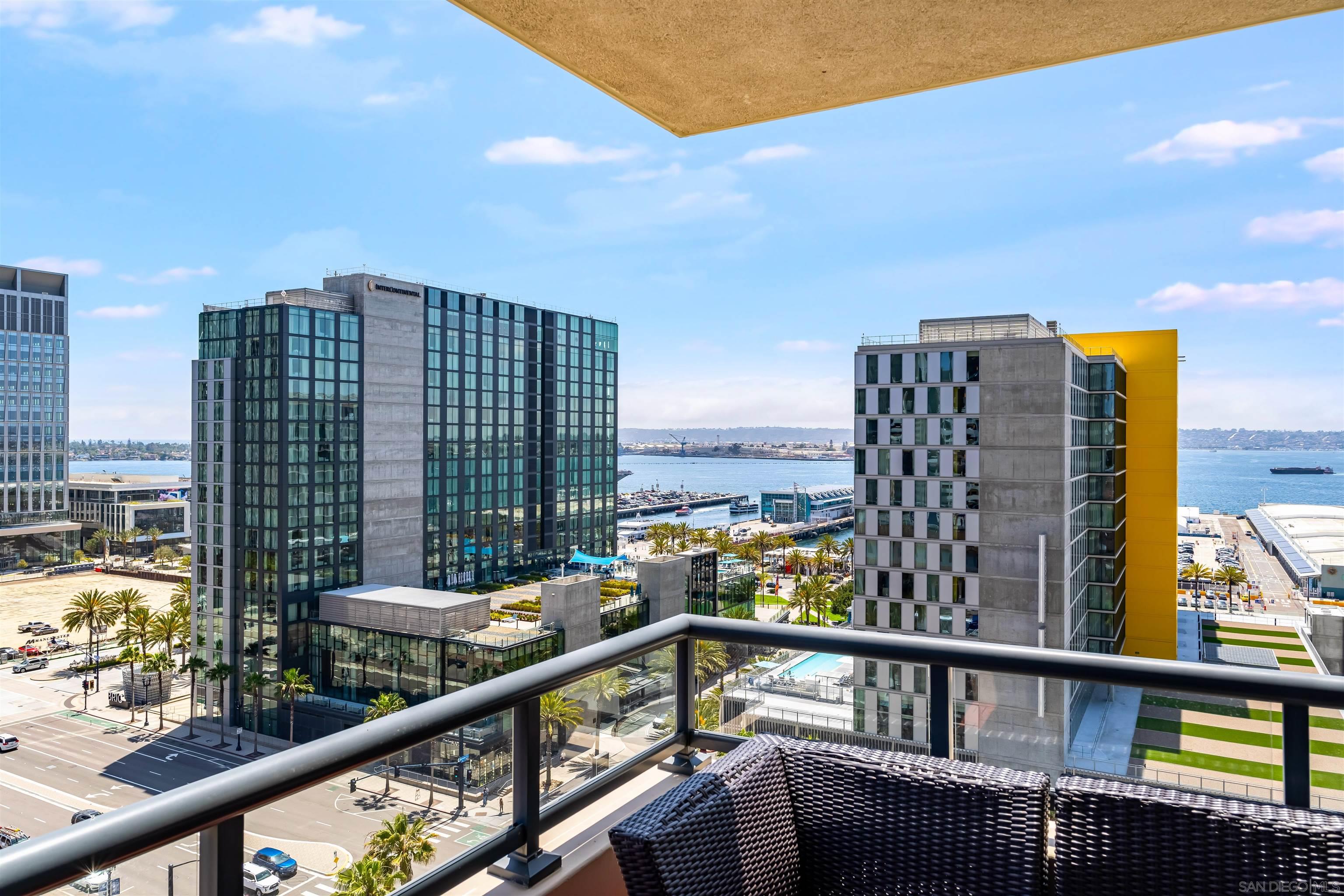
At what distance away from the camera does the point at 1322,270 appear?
66500mm

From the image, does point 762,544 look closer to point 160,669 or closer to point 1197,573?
point 1197,573

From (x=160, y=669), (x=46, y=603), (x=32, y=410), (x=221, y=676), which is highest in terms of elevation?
(x=32, y=410)

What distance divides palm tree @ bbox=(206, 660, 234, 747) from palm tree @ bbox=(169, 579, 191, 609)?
2.67 metres

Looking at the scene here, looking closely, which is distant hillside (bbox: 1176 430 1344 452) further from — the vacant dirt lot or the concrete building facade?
the vacant dirt lot

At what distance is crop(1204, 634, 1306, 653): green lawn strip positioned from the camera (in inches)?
904

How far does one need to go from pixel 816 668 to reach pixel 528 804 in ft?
3.78

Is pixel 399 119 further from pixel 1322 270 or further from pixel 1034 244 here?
pixel 1322 270

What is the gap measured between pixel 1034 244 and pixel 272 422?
5300 cm

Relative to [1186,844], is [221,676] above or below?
below

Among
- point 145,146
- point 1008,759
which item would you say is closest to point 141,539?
point 145,146

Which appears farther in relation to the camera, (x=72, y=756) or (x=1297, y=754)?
(x=72, y=756)

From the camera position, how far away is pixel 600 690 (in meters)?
2.10

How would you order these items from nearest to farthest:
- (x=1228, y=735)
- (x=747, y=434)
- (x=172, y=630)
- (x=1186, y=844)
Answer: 1. (x=1186, y=844)
2. (x=1228, y=735)
3. (x=172, y=630)
4. (x=747, y=434)

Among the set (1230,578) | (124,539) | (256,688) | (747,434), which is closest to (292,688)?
(256,688)
